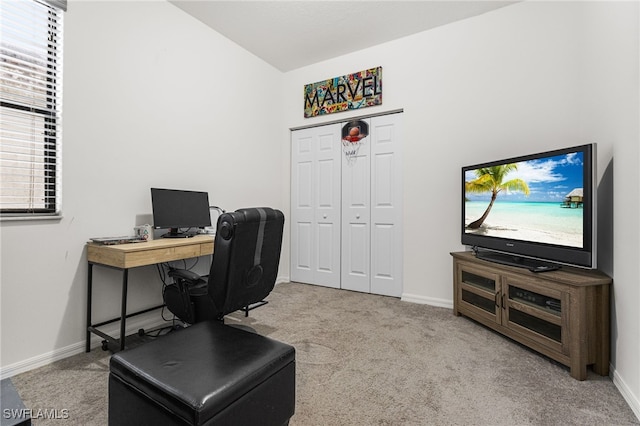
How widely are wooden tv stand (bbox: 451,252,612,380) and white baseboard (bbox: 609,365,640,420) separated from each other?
7 centimetres

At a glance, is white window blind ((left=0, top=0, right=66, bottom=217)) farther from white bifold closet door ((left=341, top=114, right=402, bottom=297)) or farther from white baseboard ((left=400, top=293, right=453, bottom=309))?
white baseboard ((left=400, top=293, right=453, bottom=309))

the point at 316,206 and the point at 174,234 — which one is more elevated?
the point at 316,206

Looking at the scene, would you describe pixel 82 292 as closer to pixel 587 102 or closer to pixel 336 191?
pixel 336 191

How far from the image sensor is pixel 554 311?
204 centimetres

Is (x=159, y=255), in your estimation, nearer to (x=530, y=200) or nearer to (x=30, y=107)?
(x=30, y=107)

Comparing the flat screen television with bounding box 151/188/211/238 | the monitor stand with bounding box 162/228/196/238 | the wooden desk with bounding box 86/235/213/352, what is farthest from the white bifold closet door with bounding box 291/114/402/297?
the wooden desk with bounding box 86/235/213/352

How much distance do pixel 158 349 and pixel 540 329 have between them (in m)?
2.34

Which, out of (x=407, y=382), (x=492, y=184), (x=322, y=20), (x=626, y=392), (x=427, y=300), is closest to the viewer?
(x=626, y=392)

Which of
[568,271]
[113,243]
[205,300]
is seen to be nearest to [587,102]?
[568,271]

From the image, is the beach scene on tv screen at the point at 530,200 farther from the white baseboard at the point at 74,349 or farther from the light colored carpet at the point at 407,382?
the white baseboard at the point at 74,349

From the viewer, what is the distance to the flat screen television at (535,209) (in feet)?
6.63

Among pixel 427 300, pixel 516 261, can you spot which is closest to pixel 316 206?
pixel 427 300

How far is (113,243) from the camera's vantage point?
2.29 m

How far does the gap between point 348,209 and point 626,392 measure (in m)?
2.82
